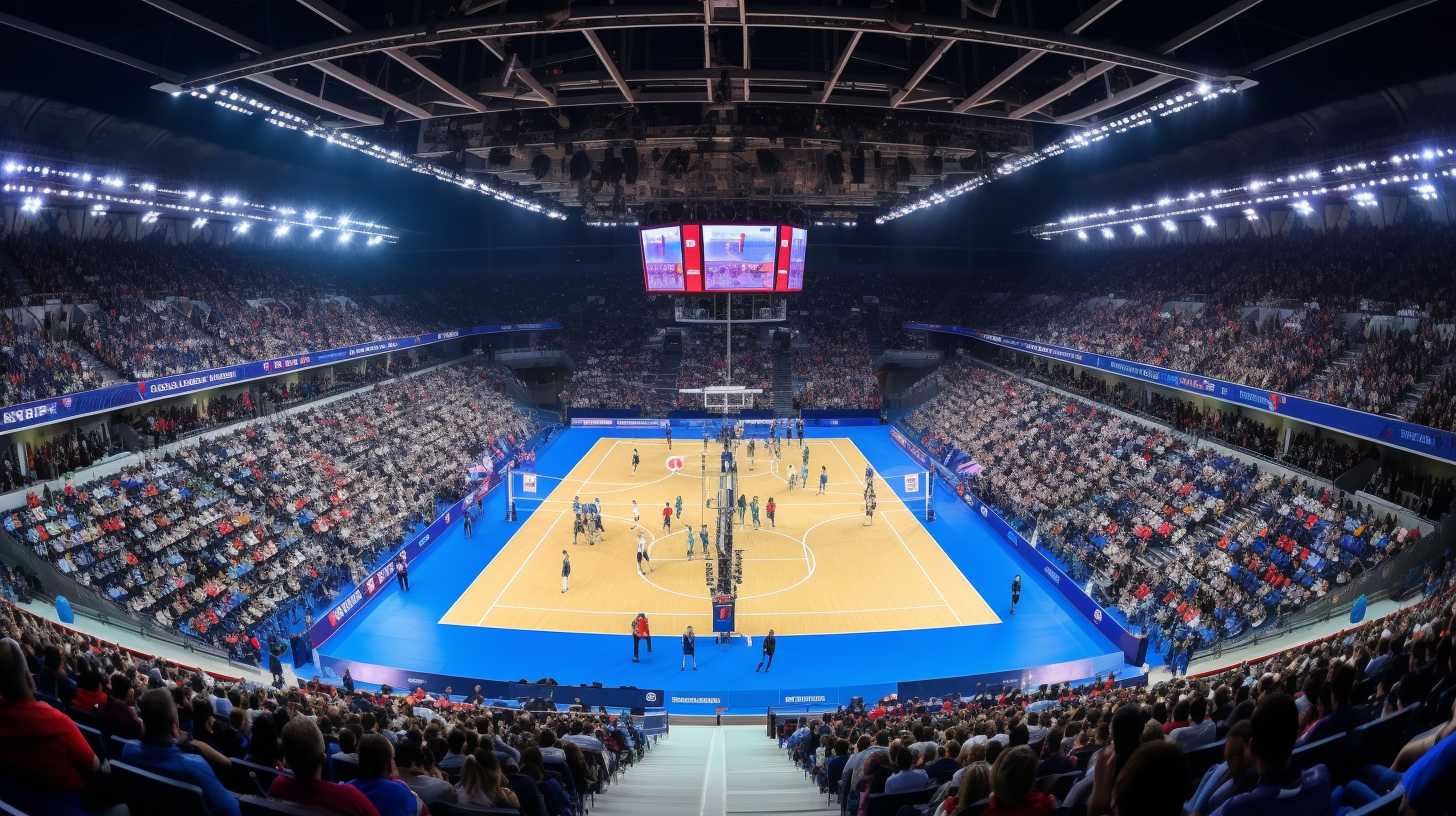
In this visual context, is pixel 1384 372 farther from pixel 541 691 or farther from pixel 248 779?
pixel 248 779

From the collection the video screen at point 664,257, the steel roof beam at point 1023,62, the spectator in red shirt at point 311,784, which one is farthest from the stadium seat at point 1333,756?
the video screen at point 664,257

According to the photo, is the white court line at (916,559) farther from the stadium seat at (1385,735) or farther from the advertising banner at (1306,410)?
the stadium seat at (1385,735)

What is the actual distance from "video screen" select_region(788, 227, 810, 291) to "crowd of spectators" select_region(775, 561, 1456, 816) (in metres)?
24.3

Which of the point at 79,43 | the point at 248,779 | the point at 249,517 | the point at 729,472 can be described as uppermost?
the point at 79,43

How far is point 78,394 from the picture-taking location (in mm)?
20500

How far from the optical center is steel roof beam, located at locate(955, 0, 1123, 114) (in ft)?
34.7

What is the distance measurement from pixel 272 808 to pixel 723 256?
1150 inches

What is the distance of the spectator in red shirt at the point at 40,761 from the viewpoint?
3271 millimetres

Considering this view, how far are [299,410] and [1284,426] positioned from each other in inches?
1538

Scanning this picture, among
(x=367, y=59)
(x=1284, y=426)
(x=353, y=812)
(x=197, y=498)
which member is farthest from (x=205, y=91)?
(x=1284, y=426)

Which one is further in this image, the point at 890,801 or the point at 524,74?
the point at 524,74

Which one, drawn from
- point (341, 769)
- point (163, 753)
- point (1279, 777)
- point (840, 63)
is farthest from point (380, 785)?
point (840, 63)

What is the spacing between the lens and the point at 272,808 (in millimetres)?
3186

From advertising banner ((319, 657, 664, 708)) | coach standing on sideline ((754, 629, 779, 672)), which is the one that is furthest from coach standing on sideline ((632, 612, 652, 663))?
coach standing on sideline ((754, 629, 779, 672))
